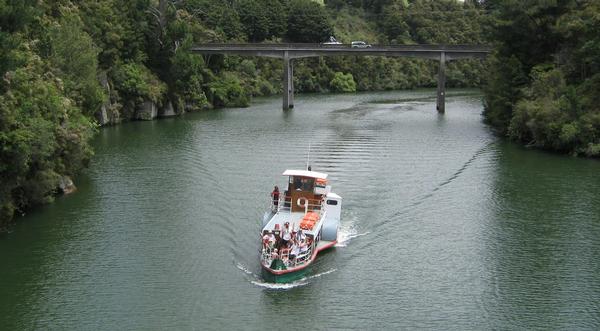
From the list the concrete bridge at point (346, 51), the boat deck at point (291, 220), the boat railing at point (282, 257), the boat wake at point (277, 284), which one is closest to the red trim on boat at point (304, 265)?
the boat railing at point (282, 257)

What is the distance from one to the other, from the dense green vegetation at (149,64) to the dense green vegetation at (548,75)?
14.4 metres

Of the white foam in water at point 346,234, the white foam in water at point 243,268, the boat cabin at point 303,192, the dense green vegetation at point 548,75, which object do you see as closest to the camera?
the white foam in water at point 243,268

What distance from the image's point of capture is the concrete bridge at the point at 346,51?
350 ft

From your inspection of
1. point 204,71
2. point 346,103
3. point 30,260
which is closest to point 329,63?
point 346,103

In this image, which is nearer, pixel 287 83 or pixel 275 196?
pixel 275 196

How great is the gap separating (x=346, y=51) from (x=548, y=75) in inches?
1586

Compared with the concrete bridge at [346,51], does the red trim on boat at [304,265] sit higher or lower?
lower

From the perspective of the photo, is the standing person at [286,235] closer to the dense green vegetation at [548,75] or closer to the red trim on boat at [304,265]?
the red trim on boat at [304,265]

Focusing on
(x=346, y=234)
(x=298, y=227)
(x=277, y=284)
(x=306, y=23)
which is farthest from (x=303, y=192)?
(x=306, y=23)

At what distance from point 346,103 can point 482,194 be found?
7005 cm

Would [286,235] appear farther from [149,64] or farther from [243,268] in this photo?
[149,64]

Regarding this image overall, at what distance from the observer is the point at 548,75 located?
74688 mm

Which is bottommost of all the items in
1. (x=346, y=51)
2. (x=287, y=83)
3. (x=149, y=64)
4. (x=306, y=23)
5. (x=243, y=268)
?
(x=243, y=268)

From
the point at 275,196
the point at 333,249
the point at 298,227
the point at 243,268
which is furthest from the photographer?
the point at 275,196
